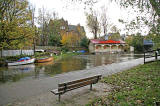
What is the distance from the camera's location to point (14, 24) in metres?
12.9

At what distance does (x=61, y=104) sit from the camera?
3.70 m

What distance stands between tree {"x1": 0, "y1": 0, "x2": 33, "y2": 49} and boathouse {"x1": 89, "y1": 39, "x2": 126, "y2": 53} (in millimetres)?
23882

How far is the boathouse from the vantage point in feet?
119

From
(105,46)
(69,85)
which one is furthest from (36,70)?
(105,46)

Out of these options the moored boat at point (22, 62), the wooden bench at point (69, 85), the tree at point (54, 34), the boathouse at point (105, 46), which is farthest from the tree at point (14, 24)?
the boathouse at point (105, 46)

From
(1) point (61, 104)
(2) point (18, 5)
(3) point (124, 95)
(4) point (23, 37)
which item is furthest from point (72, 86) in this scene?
(2) point (18, 5)

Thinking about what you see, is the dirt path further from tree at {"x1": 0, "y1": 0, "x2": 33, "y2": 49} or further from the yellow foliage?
the yellow foliage

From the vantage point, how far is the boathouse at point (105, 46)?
36.2 metres

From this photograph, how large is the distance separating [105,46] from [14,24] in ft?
97.1

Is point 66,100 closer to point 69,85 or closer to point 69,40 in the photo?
point 69,85

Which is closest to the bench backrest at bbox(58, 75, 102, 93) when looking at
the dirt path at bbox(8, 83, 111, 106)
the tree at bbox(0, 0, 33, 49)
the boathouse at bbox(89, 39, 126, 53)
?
the dirt path at bbox(8, 83, 111, 106)

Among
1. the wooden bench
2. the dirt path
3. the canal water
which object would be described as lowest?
the canal water

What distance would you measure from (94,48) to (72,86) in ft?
106

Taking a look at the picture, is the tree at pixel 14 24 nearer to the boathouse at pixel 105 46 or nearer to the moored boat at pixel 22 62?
the moored boat at pixel 22 62
